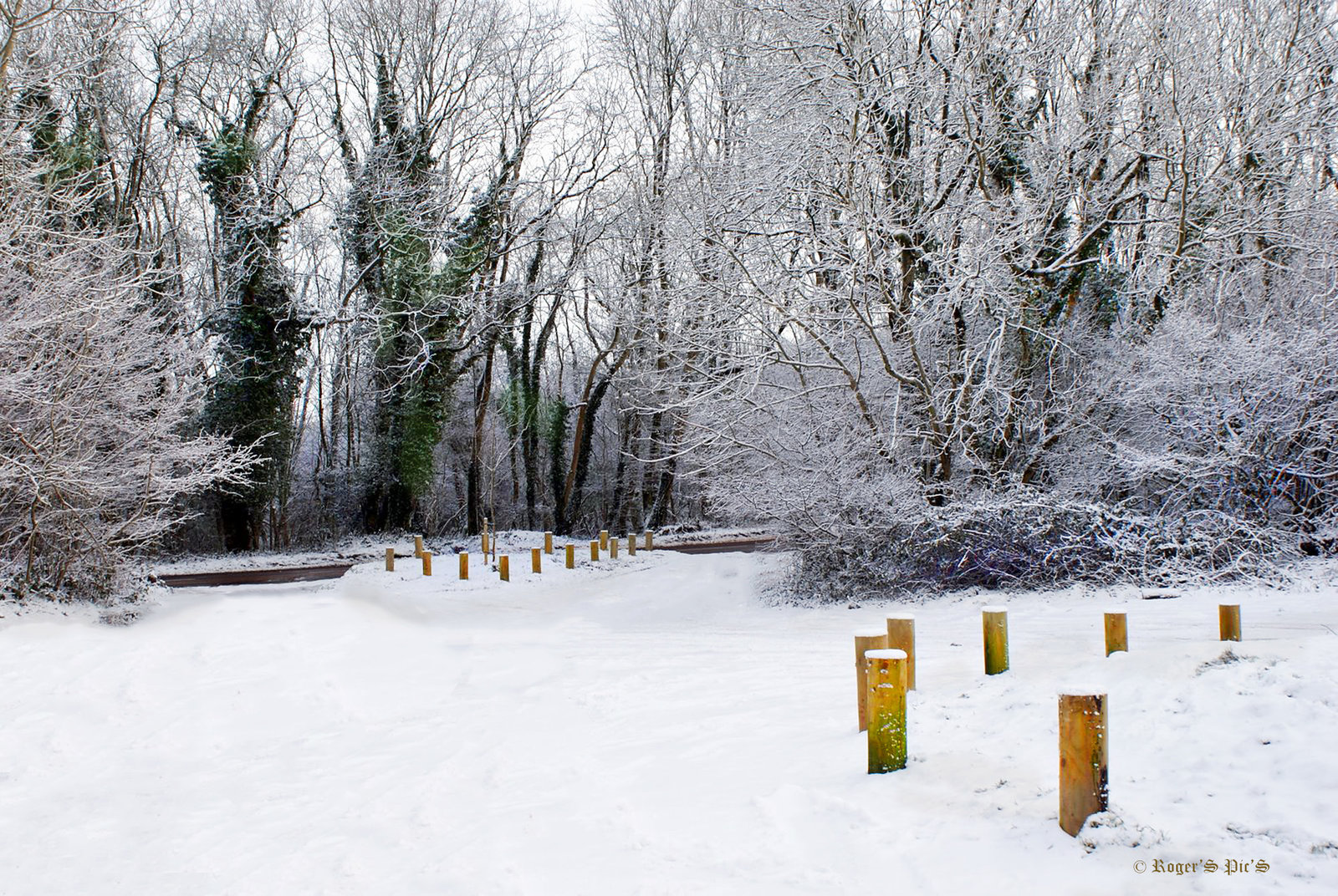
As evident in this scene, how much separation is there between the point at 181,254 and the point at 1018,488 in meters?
24.2

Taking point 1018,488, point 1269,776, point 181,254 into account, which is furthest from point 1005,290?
point 181,254

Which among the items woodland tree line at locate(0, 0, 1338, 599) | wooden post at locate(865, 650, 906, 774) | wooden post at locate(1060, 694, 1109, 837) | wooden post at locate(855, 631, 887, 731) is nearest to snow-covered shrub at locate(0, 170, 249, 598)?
woodland tree line at locate(0, 0, 1338, 599)

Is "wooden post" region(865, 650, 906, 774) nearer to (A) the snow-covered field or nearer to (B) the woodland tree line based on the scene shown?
(A) the snow-covered field

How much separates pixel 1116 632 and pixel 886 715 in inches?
110

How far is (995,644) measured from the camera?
245 inches

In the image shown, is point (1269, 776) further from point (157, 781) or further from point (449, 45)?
point (449, 45)

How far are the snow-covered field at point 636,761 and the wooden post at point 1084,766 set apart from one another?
8cm

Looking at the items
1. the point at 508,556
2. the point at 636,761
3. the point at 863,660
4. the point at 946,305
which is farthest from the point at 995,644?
the point at 508,556

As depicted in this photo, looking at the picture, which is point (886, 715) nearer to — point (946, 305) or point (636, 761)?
point (636, 761)

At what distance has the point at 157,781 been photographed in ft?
18.4

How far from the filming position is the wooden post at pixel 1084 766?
3.51 metres

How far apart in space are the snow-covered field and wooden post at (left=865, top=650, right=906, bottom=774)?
0.09 metres

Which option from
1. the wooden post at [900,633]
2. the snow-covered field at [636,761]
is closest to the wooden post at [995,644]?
the snow-covered field at [636,761]

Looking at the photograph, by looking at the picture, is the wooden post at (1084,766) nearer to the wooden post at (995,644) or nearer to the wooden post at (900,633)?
the wooden post at (900,633)
